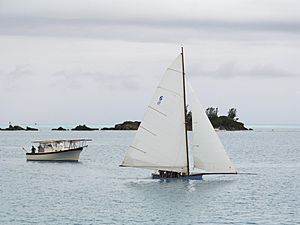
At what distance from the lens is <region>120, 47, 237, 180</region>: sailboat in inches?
2295

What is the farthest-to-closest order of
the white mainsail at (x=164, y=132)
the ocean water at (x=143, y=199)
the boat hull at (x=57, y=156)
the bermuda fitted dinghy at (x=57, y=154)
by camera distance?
the boat hull at (x=57, y=156) → the bermuda fitted dinghy at (x=57, y=154) → the white mainsail at (x=164, y=132) → the ocean water at (x=143, y=199)

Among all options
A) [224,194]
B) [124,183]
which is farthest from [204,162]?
[124,183]

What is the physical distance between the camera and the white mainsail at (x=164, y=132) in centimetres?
5825

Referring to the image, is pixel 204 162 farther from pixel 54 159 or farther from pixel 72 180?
pixel 54 159

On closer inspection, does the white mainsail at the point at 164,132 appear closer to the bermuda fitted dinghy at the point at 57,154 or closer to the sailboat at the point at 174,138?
the sailboat at the point at 174,138

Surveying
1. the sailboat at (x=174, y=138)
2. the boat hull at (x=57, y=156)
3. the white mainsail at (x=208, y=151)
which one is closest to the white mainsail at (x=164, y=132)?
the sailboat at (x=174, y=138)

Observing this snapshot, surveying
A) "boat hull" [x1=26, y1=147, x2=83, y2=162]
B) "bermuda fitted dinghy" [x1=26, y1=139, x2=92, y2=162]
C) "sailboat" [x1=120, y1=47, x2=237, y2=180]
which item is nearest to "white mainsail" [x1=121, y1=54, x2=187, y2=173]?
"sailboat" [x1=120, y1=47, x2=237, y2=180]

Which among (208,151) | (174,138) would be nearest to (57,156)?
(174,138)

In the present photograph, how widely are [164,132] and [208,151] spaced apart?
3.49 meters

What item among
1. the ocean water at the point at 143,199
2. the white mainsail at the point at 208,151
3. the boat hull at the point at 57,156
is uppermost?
the boat hull at the point at 57,156

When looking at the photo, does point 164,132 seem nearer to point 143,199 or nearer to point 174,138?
point 174,138

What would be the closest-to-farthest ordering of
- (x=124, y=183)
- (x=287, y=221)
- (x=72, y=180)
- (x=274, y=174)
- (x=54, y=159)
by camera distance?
(x=287, y=221) → (x=124, y=183) → (x=72, y=180) → (x=274, y=174) → (x=54, y=159)

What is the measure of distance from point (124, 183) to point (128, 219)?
20.7 meters

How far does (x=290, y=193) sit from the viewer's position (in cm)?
5859
